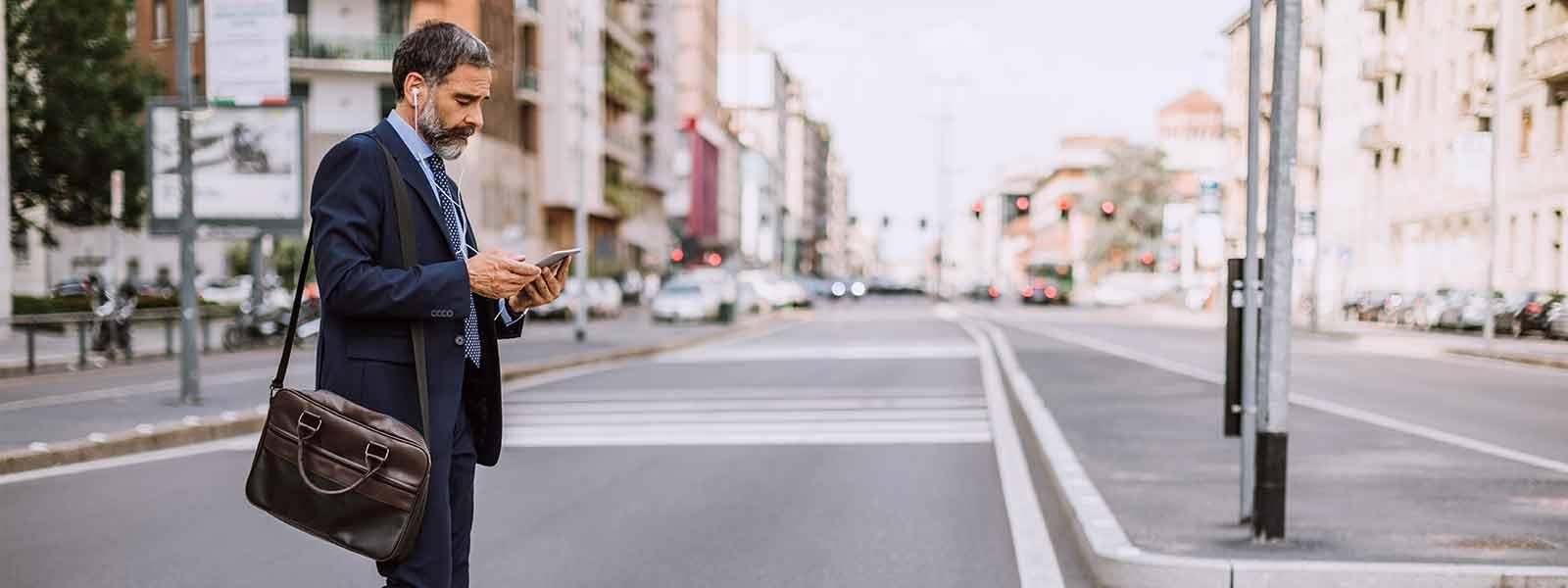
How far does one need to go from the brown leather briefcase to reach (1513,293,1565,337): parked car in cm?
3695

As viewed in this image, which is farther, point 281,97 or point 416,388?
point 281,97

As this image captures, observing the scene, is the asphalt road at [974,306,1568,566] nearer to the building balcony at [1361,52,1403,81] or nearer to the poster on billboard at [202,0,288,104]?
the poster on billboard at [202,0,288,104]

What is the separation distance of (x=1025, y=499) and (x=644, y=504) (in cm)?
213

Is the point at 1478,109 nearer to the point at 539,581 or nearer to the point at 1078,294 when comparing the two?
the point at 539,581

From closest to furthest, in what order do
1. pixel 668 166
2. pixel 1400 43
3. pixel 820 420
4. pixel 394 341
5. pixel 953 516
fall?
pixel 394 341
pixel 953 516
pixel 820 420
pixel 1400 43
pixel 668 166

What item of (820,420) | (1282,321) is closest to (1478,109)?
(820,420)

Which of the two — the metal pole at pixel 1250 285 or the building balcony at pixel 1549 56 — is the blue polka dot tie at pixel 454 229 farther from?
the building balcony at pixel 1549 56

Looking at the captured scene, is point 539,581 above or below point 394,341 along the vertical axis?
below

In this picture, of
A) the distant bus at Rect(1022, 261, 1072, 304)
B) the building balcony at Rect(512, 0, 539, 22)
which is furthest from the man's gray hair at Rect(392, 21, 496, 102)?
the distant bus at Rect(1022, 261, 1072, 304)

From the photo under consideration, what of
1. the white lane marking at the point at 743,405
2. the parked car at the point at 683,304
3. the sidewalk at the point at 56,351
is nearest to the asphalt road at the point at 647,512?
the white lane marking at the point at 743,405

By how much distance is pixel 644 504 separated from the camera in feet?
28.3

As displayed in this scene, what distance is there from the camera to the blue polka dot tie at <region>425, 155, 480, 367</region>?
3.51 m

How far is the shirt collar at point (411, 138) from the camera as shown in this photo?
11.4 feet

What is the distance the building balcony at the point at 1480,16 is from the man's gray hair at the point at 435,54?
38.5 metres
